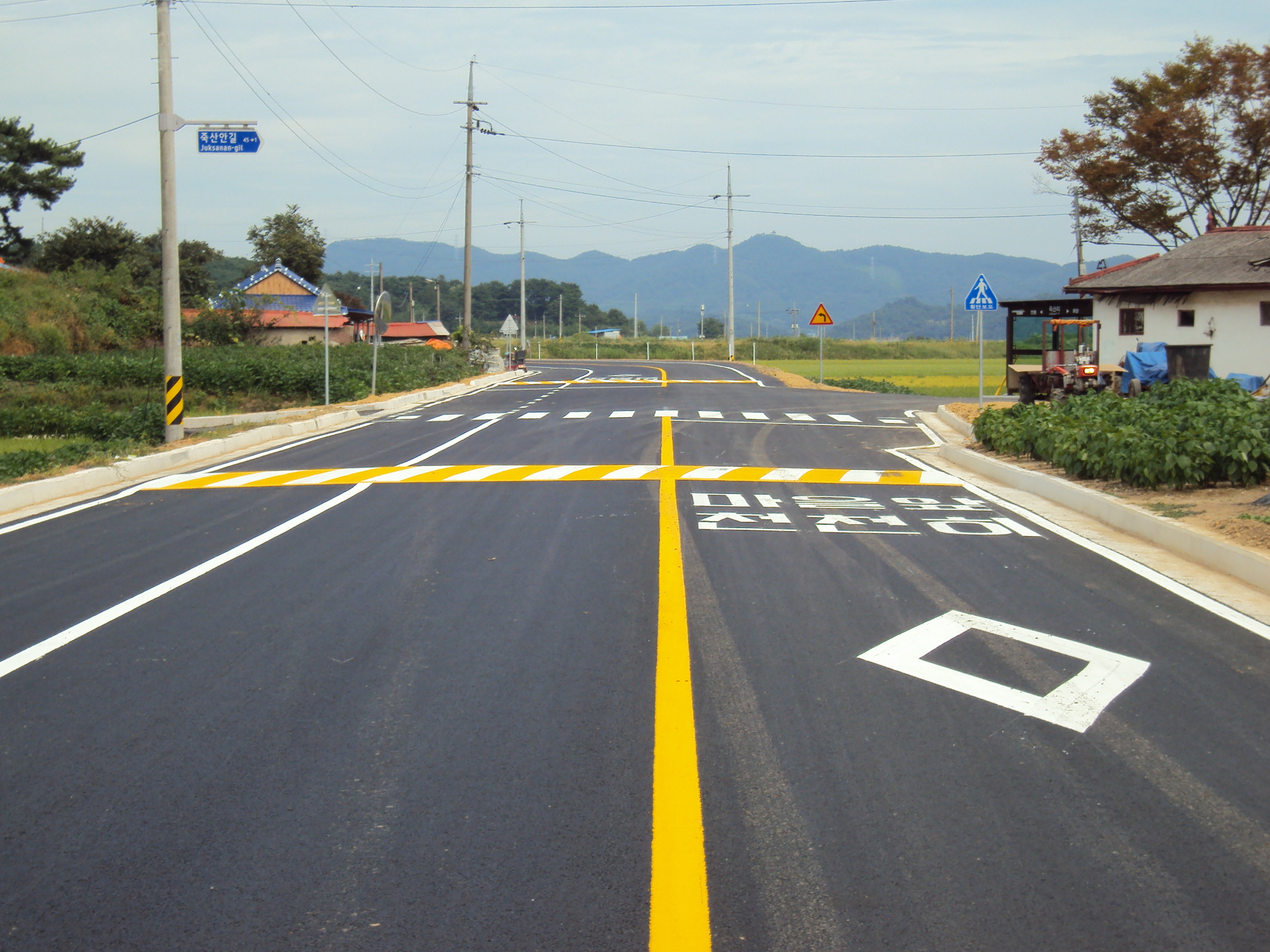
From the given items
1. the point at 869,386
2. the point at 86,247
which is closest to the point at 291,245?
the point at 86,247

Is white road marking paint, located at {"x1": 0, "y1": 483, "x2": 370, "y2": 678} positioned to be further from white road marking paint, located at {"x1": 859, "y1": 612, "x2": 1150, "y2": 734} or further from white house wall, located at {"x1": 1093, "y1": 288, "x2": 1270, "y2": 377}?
white house wall, located at {"x1": 1093, "y1": 288, "x2": 1270, "y2": 377}

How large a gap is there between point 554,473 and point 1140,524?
784 centimetres

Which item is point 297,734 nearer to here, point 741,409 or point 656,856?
point 656,856

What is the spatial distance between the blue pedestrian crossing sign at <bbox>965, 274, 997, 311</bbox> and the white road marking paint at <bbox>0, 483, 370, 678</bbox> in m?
17.6

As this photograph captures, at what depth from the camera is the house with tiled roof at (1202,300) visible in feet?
95.9

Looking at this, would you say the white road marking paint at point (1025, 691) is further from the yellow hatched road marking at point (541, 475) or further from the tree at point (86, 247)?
the tree at point (86, 247)

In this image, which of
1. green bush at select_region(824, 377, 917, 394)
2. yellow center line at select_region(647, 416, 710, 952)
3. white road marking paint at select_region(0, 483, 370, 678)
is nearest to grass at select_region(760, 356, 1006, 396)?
green bush at select_region(824, 377, 917, 394)

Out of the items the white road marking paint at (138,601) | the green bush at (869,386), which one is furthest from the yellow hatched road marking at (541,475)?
the green bush at (869,386)

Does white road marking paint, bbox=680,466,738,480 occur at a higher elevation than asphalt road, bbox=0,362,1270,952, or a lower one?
higher

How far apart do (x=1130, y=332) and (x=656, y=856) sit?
108ft

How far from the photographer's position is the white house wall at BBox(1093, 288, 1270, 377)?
95.9ft

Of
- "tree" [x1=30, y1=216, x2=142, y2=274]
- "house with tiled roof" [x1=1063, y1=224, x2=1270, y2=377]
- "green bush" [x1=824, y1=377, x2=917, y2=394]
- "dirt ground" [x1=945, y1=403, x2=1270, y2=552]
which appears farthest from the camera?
"tree" [x1=30, y1=216, x2=142, y2=274]

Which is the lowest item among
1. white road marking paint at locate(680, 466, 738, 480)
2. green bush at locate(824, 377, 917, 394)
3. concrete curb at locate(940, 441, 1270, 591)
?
concrete curb at locate(940, 441, 1270, 591)

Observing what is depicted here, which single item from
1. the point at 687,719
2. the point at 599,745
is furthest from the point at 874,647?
the point at 599,745
